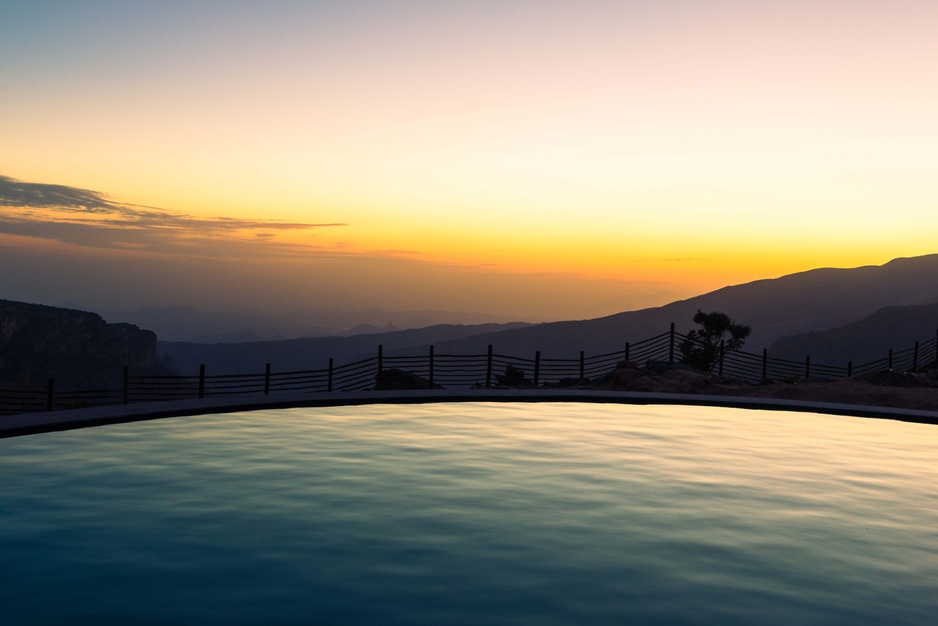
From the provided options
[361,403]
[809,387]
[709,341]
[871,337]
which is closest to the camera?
[361,403]

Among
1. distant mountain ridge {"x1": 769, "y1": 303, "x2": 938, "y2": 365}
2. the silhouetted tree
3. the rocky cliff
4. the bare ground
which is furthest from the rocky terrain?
distant mountain ridge {"x1": 769, "y1": 303, "x2": 938, "y2": 365}

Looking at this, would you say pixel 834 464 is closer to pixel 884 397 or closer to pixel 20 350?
pixel 884 397

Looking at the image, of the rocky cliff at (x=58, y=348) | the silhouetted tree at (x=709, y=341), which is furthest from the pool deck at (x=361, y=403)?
the rocky cliff at (x=58, y=348)

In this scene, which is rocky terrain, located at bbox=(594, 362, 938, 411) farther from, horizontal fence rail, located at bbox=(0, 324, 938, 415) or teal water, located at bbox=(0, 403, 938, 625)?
teal water, located at bbox=(0, 403, 938, 625)

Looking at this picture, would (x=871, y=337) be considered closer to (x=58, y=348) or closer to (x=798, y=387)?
(x=58, y=348)

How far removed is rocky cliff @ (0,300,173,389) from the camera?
150500 mm

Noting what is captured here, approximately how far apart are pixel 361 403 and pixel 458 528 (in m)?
11.4

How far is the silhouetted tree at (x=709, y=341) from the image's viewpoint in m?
38.6

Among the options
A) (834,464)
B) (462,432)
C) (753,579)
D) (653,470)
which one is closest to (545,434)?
(462,432)

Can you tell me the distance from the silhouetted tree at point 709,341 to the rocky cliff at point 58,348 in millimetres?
129387

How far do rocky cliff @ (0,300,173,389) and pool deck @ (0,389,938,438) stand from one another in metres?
140

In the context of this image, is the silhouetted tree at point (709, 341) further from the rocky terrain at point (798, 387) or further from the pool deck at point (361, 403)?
the pool deck at point (361, 403)

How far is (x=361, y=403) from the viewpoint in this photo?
20.0 metres

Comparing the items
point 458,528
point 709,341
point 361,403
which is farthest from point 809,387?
point 458,528
